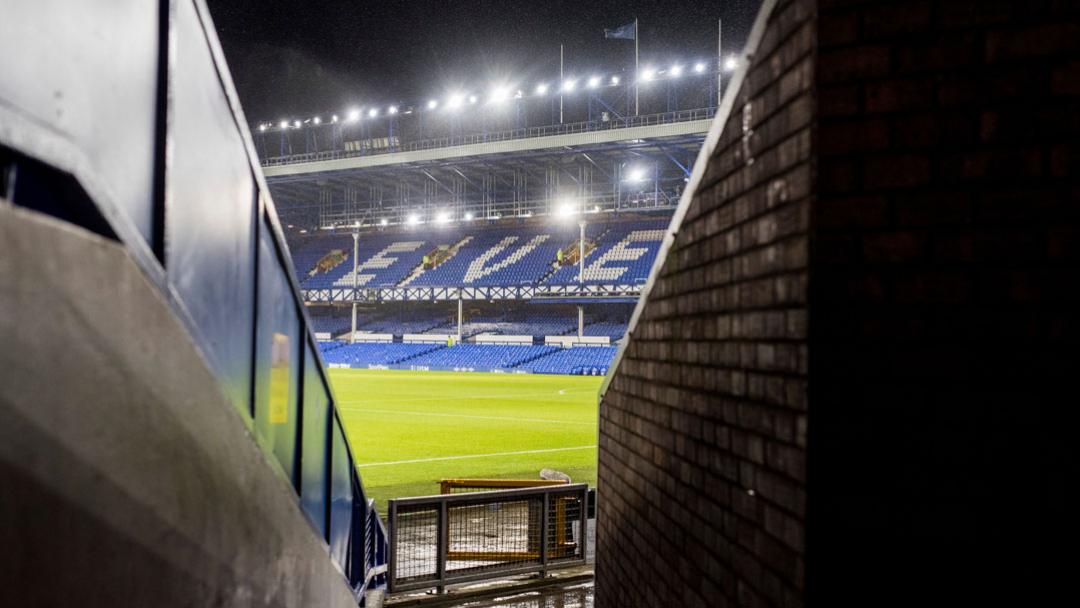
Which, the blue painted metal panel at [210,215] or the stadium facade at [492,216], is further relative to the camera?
the stadium facade at [492,216]

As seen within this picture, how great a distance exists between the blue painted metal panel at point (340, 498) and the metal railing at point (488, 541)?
825 mm

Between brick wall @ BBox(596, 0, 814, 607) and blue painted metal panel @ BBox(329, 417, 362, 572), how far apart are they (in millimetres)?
1827

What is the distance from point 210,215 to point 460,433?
1321 cm

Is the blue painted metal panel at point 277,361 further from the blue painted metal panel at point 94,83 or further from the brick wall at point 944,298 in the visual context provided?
the brick wall at point 944,298

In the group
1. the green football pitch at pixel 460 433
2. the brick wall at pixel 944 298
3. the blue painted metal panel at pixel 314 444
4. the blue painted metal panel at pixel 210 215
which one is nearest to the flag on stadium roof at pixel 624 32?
the green football pitch at pixel 460 433

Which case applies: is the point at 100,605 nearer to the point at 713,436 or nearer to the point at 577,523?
the point at 713,436

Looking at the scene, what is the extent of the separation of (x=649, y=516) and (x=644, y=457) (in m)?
0.31

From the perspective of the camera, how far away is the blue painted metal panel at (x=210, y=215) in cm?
217

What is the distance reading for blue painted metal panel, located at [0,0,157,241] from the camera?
56.6 inches

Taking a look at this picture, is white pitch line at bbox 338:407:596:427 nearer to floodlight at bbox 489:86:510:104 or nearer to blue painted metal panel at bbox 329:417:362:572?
blue painted metal panel at bbox 329:417:362:572

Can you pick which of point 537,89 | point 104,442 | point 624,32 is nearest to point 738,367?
point 104,442

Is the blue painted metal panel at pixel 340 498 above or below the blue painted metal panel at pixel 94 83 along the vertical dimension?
below

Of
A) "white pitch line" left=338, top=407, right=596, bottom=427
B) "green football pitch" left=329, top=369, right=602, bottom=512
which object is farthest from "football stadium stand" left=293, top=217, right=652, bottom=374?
"white pitch line" left=338, top=407, right=596, bottom=427

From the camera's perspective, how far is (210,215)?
2430 mm
